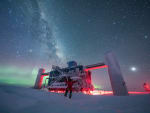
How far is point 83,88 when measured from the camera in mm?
17891

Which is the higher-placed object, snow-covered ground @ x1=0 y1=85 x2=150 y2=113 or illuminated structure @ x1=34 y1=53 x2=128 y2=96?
illuminated structure @ x1=34 y1=53 x2=128 y2=96

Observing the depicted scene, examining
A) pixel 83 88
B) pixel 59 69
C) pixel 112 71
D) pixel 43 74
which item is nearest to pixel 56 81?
pixel 59 69

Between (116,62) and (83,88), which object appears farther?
(83,88)

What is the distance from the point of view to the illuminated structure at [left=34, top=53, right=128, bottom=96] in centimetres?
1078

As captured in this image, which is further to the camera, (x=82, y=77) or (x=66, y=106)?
(x=82, y=77)

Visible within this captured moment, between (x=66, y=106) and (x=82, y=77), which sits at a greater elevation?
(x=82, y=77)

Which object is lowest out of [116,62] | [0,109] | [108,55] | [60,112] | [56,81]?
[60,112]

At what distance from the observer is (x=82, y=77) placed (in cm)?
1961

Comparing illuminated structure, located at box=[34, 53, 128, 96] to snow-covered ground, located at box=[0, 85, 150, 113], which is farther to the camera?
illuminated structure, located at box=[34, 53, 128, 96]

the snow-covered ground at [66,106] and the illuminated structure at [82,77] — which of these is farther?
the illuminated structure at [82,77]

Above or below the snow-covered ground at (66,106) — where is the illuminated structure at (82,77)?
above

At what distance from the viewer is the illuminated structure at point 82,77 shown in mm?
10780

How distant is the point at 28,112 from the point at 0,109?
1162mm

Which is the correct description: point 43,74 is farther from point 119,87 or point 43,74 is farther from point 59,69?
point 119,87
